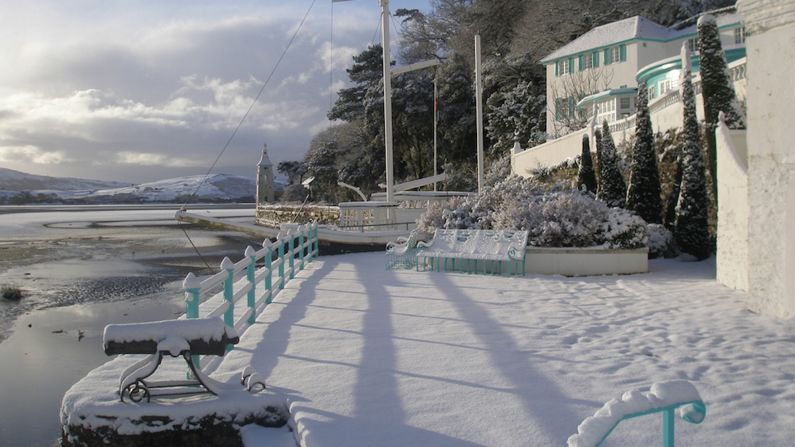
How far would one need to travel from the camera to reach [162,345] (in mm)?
4543

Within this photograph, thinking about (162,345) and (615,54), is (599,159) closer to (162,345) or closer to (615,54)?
(162,345)

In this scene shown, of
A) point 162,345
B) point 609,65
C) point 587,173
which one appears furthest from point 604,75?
point 162,345

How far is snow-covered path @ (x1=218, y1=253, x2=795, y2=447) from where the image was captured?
14.7 ft

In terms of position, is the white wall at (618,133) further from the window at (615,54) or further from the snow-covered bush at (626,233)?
the window at (615,54)

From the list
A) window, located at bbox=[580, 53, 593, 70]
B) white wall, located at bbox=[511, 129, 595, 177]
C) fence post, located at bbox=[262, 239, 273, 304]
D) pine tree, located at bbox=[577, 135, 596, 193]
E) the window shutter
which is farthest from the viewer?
the window shutter

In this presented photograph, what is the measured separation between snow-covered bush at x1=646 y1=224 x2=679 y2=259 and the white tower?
43.7 m

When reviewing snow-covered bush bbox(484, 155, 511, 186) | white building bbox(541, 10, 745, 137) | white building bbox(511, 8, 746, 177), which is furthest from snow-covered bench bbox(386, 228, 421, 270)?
white building bbox(541, 10, 745, 137)

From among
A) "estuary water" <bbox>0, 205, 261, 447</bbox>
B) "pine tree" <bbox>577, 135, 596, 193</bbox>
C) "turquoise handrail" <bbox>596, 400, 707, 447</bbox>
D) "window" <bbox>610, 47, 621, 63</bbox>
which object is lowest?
"estuary water" <bbox>0, 205, 261, 447</bbox>

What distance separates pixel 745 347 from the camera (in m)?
6.62

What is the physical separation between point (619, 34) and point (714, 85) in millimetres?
22260

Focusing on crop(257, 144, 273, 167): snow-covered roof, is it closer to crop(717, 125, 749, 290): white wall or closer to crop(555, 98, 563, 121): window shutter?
crop(555, 98, 563, 121): window shutter

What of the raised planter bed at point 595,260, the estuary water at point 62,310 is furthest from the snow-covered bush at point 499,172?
the raised planter bed at point 595,260

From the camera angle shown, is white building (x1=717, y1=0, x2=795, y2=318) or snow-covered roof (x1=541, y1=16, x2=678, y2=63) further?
snow-covered roof (x1=541, y1=16, x2=678, y2=63)

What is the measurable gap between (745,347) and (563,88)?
33.0m
